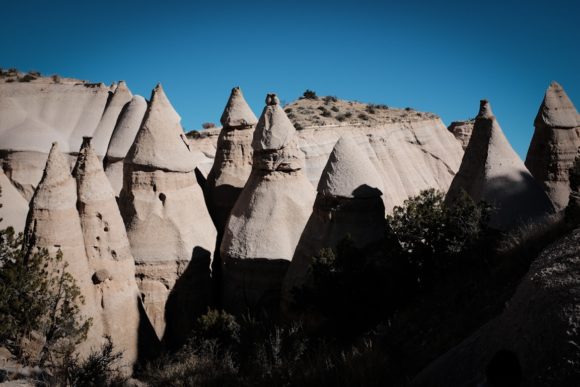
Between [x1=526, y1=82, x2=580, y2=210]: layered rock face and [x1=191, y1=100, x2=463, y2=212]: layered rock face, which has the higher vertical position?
[x1=191, y1=100, x2=463, y2=212]: layered rock face

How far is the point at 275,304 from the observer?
11.0 metres

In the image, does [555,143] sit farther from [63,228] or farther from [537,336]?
[63,228]

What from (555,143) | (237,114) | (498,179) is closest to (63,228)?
(237,114)

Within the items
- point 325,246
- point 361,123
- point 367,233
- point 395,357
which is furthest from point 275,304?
point 361,123

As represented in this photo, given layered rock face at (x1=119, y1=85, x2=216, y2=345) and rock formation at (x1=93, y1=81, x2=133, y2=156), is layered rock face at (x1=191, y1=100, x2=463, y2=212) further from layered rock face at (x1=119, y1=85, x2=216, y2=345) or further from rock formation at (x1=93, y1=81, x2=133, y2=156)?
layered rock face at (x1=119, y1=85, x2=216, y2=345)

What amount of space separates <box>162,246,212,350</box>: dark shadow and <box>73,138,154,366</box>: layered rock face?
151cm

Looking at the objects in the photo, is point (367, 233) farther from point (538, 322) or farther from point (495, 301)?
point (538, 322)

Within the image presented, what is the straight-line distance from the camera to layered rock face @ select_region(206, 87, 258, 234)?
14273 mm

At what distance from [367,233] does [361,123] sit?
17.0 meters

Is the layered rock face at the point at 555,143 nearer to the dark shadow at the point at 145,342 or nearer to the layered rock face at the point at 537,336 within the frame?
the layered rock face at the point at 537,336

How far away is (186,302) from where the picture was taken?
11.3 m

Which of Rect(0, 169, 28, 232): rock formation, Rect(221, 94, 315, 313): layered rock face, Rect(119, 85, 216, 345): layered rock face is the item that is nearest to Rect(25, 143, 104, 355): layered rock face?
Rect(119, 85, 216, 345): layered rock face

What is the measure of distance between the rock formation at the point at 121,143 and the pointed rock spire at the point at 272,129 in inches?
352

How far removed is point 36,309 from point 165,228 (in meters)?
4.06
